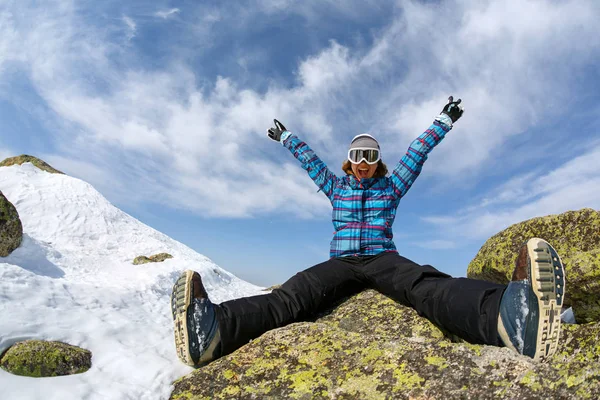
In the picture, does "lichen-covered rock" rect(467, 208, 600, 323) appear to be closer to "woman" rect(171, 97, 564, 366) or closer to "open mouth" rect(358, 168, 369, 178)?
"woman" rect(171, 97, 564, 366)

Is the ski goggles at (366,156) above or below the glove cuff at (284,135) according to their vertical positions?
below

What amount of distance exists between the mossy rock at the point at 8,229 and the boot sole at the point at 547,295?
1791 cm

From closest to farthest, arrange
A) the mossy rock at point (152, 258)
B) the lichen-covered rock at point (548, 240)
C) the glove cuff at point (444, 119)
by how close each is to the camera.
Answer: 1. the lichen-covered rock at point (548, 240)
2. the glove cuff at point (444, 119)
3. the mossy rock at point (152, 258)

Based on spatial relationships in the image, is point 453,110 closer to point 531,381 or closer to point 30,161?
point 531,381

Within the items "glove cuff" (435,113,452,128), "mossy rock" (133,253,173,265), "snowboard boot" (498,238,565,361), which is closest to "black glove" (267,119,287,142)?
"glove cuff" (435,113,452,128)

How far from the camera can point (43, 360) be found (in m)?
4.55

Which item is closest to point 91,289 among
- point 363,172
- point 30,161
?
point 363,172

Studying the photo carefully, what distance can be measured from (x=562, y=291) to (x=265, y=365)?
9.25ft

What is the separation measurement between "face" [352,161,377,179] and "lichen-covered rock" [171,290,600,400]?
2.85 metres

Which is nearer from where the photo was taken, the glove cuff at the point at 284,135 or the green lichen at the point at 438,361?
the green lichen at the point at 438,361

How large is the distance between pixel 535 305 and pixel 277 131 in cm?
563

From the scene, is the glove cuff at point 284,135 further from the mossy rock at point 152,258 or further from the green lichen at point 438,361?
the mossy rock at point 152,258

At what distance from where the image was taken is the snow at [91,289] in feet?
13.1

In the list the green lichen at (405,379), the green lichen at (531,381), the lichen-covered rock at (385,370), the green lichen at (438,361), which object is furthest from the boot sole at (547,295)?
the green lichen at (405,379)
